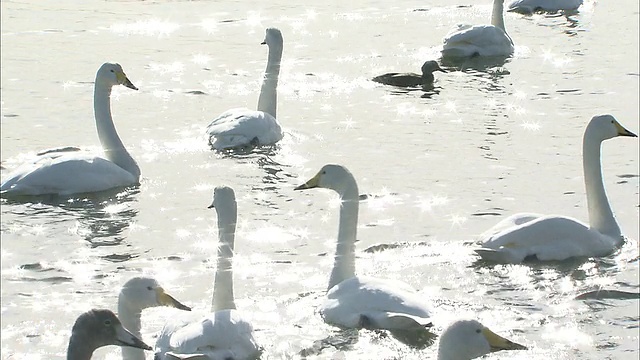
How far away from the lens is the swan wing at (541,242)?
34.9 ft

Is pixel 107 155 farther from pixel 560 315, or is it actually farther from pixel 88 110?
pixel 560 315

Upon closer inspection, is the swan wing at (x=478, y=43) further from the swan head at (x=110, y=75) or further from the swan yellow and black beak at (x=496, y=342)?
the swan yellow and black beak at (x=496, y=342)

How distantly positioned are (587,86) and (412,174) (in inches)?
188

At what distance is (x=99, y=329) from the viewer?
711 cm

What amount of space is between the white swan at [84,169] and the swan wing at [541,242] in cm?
407

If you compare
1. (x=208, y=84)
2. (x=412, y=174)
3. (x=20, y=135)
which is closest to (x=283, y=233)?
(x=412, y=174)

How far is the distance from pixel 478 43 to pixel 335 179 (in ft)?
32.3

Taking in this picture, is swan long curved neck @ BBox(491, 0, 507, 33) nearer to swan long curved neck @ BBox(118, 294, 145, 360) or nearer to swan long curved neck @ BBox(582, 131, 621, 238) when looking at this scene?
swan long curved neck @ BBox(582, 131, 621, 238)

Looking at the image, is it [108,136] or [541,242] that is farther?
[108,136]

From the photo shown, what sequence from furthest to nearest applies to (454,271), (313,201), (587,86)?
1. (587,86)
2. (313,201)
3. (454,271)

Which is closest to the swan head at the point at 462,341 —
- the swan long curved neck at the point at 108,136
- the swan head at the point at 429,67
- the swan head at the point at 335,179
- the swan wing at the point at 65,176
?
the swan head at the point at 335,179

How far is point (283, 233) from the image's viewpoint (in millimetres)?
11469

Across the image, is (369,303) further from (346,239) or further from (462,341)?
(462,341)

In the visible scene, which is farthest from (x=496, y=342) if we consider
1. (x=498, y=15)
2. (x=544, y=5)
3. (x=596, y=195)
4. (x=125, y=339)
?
(x=544, y=5)
